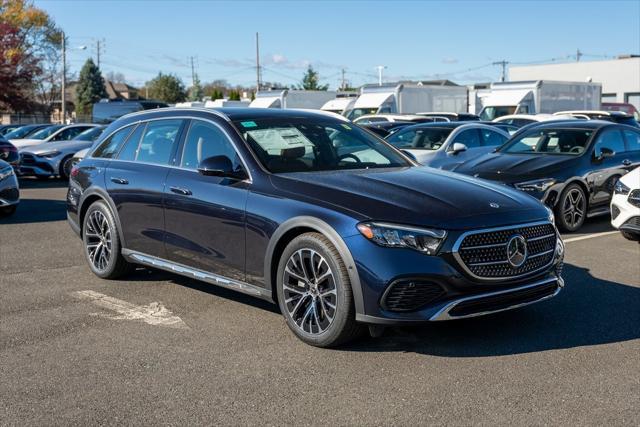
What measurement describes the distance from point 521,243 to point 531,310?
110cm

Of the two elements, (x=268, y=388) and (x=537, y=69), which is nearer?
A: (x=268, y=388)

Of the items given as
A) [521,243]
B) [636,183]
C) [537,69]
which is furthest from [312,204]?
[537,69]

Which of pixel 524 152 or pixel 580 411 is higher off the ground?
pixel 524 152

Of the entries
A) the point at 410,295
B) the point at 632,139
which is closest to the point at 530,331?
the point at 410,295

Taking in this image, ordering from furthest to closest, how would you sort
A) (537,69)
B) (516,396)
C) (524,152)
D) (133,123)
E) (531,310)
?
(537,69)
(524,152)
(133,123)
(531,310)
(516,396)

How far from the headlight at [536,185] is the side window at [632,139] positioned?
2.06 meters

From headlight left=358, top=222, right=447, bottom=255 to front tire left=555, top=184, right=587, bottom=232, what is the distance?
5922mm

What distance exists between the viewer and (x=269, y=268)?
211 inches

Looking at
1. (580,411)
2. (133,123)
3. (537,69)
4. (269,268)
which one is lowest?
(580,411)

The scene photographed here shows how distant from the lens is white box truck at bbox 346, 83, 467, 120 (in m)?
29.5

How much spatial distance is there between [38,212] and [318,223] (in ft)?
29.4

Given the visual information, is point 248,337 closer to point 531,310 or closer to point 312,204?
point 312,204

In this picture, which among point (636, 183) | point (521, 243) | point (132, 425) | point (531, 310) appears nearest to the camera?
point (132, 425)

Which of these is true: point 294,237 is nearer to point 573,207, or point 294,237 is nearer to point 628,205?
point 628,205
